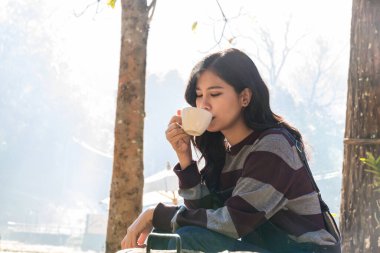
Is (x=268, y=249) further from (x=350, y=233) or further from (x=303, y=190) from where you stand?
(x=350, y=233)

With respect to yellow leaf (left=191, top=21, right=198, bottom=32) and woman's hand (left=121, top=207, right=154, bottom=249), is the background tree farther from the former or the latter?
woman's hand (left=121, top=207, right=154, bottom=249)

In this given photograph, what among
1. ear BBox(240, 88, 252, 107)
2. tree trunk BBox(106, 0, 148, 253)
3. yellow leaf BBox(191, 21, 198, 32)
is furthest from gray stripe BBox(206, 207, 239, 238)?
yellow leaf BBox(191, 21, 198, 32)

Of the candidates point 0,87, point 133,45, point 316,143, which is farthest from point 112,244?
point 316,143

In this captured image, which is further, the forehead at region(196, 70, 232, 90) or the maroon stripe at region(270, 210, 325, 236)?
the forehead at region(196, 70, 232, 90)

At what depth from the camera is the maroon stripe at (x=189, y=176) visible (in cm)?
190

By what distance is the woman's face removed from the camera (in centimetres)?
186

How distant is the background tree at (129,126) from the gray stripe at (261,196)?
166cm

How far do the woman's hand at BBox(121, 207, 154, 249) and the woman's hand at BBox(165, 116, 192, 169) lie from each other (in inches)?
7.0

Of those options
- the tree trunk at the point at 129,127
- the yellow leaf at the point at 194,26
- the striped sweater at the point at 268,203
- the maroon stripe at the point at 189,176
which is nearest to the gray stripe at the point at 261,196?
the striped sweater at the point at 268,203

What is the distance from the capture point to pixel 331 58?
134ft

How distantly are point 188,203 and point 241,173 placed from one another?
0.18 m

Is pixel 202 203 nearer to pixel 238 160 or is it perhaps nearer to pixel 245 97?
pixel 238 160

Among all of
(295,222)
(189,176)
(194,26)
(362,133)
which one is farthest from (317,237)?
(194,26)

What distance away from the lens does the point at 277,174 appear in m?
1.66
